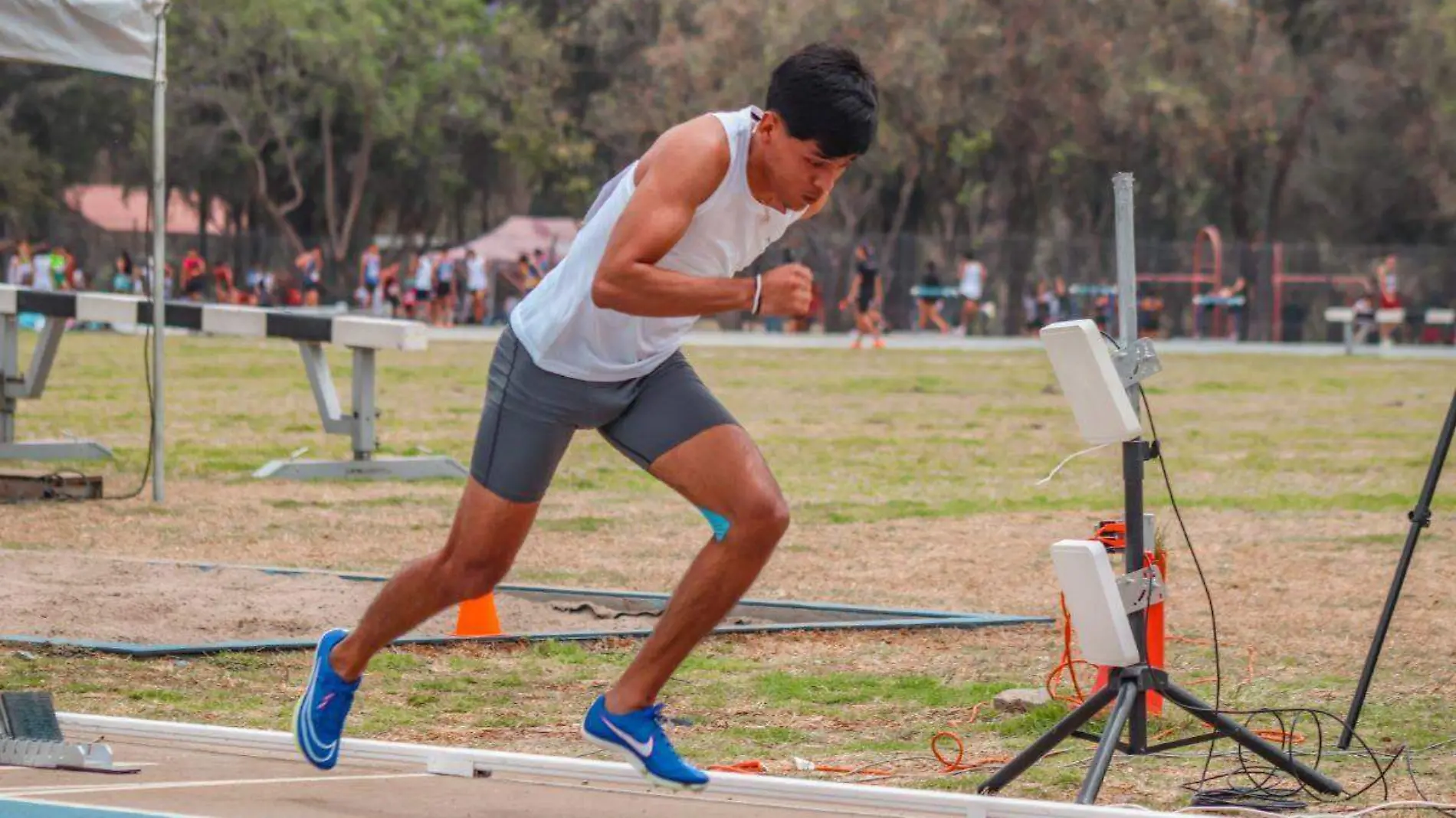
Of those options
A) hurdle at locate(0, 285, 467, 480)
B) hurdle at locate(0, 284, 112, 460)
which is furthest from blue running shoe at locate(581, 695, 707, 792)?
hurdle at locate(0, 284, 112, 460)

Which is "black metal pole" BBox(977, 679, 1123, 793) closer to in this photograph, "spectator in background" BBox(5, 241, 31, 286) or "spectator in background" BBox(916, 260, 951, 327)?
"spectator in background" BBox(916, 260, 951, 327)

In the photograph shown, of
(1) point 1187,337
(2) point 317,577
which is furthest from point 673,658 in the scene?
(1) point 1187,337

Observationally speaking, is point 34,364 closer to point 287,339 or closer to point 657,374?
point 287,339

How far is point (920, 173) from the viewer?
5703 centimetres

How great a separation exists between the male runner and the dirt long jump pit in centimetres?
284

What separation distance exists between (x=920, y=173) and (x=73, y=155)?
2443 centimetres

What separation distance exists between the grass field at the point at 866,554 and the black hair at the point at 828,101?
1.94 metres

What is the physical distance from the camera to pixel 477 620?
8875 mm

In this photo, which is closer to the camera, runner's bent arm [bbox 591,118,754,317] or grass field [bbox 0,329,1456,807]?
runner's bent arm [bbox 591,118,754,317]

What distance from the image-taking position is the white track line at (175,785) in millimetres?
5469

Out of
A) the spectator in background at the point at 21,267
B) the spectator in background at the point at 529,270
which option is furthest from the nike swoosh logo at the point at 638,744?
the spectator in background at the point at 529,270

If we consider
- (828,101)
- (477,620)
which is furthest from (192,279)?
(828,101)

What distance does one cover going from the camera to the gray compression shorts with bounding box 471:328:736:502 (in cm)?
562

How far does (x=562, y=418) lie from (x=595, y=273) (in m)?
0.42
